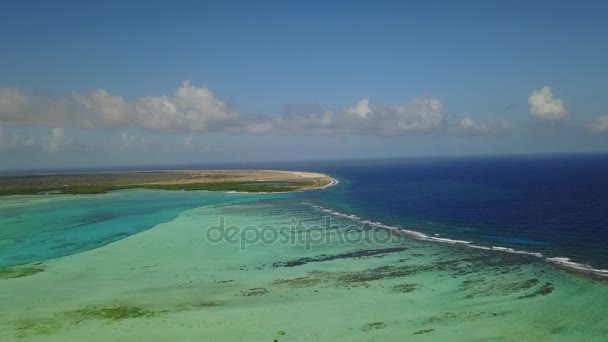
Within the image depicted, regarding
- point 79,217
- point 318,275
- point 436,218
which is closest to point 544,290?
point 318,275

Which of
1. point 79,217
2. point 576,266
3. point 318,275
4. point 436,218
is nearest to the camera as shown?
point 576,266

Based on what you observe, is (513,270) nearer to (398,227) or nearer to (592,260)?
(592,260)

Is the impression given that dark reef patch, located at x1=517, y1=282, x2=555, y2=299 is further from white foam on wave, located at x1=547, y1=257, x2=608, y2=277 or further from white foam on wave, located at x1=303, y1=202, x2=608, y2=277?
white foam on wave, located at x1=303, y1=202, x2=608, y2=277

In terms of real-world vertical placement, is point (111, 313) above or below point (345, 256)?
below

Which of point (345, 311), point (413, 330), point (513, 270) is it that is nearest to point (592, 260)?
point (513, 270)

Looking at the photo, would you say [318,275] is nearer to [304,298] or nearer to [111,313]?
[304,298]

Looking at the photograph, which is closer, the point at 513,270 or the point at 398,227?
the point at 513,270

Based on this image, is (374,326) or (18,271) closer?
(374,326)
